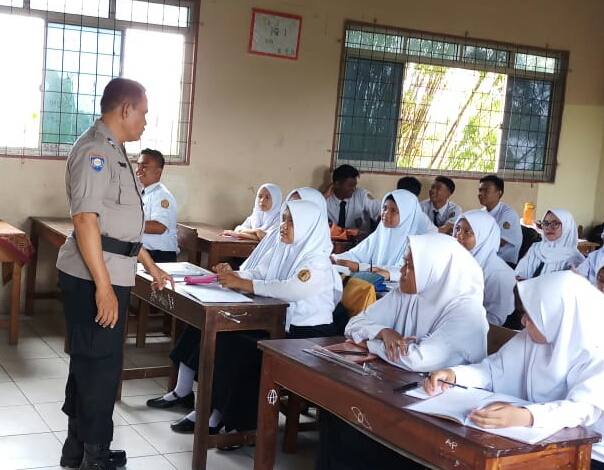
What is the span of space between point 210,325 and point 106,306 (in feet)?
1.55

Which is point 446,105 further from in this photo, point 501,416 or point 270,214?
point 501,416

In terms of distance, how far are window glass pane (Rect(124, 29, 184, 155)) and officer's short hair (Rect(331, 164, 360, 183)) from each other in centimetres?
124

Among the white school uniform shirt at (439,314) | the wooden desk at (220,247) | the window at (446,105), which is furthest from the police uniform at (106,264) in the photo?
the window at (446,105)

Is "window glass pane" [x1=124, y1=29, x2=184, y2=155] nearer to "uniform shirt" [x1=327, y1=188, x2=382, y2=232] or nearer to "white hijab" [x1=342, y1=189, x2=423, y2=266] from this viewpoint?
"uniform shirt" [x1=327, y1=188, x2=382, y2=232]

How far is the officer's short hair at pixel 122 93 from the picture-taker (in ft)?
8.72

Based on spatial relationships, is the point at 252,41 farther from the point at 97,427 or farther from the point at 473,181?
the point at 97,427

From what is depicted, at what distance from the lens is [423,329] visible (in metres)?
2.62

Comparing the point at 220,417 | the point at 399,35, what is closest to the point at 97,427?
the point at 220,417

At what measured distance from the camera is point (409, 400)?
2.06 m

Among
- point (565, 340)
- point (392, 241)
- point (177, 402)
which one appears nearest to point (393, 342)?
point (565, 340)

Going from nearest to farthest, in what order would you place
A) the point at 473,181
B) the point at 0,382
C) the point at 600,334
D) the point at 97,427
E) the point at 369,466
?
the point at 600,334, the point at 369,466, the point at 97,427, the point at 0,382, the point at 473,181

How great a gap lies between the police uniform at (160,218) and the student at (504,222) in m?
2.45

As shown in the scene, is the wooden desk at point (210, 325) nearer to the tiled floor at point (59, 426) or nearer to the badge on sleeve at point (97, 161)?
the tiled floor at point (59, 426)

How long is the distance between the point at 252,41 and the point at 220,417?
3409mm
